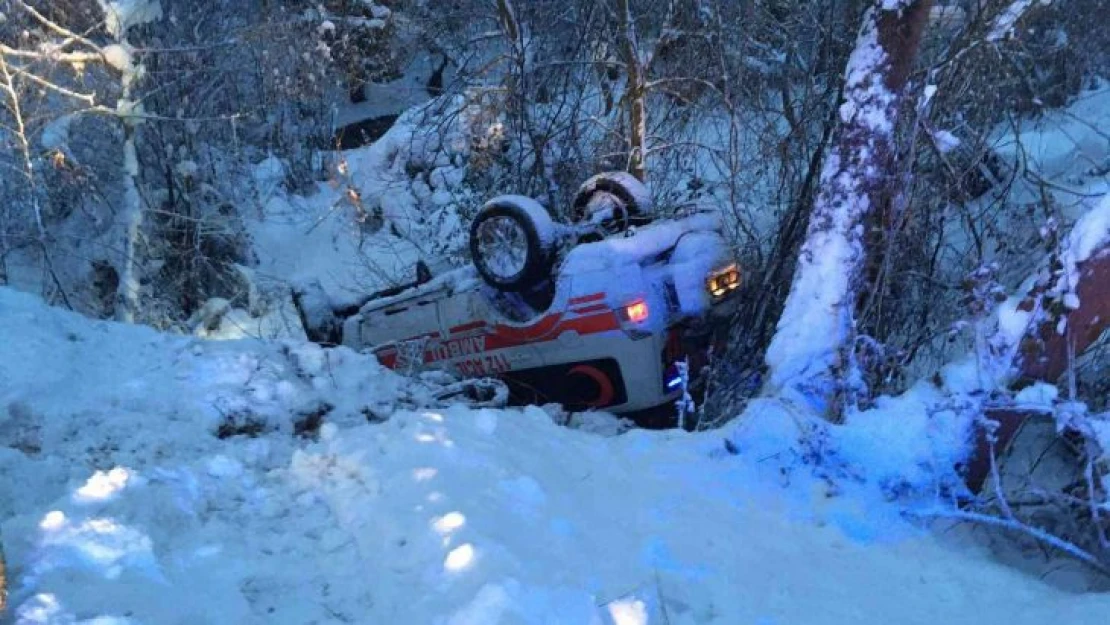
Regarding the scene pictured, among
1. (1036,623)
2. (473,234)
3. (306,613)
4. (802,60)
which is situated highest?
(802,60)

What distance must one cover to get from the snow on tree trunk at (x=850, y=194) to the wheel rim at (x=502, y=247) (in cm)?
187

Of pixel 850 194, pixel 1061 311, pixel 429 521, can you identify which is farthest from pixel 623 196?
pixel 429 521

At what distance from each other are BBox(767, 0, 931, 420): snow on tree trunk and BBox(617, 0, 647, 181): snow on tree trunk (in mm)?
3977

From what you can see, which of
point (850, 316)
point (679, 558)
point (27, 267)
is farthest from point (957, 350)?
point (27, 267)

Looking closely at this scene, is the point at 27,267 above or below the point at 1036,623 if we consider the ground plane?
above

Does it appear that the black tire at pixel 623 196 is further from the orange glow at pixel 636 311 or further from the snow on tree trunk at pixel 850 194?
the snow on tree trunk at pixel 850 194

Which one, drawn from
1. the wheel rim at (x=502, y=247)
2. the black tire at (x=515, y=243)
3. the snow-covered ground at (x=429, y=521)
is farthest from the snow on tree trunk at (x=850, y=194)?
the wheel rim at (x=502, y=247)

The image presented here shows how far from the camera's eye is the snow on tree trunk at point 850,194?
4.19m

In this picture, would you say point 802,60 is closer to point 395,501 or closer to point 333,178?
point 395,501

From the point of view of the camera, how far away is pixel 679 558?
2.86 m

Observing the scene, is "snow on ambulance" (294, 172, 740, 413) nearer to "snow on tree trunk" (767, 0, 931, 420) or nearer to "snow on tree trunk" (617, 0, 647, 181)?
"snow on tree trunk" (767, 0, 931, 420)

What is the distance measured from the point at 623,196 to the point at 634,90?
232 cm

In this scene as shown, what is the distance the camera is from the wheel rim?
557 centimetres

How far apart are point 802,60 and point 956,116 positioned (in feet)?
7.66
